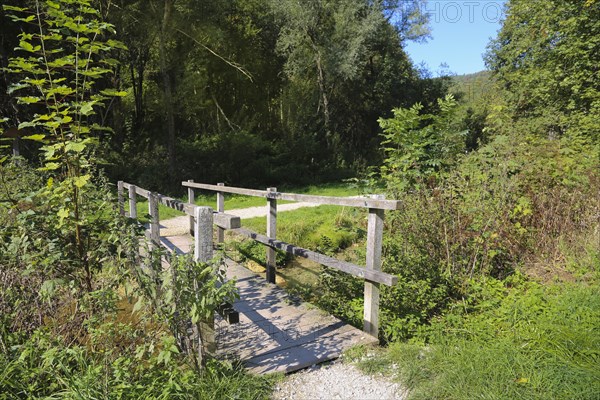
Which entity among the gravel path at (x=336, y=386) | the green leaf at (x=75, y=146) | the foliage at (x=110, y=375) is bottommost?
the gravel path at (x=336, y=386)

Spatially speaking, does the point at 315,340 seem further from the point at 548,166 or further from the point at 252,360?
the point at 548,166

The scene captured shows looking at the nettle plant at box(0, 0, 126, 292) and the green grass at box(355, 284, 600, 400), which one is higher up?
the nettle plant at box(0, 0, 126, 292)

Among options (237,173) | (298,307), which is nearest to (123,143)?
(237,173)

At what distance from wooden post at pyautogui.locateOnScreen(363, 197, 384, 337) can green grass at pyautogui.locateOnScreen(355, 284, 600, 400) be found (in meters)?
0.30

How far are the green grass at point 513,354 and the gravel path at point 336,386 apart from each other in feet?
0.35

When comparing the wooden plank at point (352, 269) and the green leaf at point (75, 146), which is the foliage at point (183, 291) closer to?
the green leaf at point (75, 146)

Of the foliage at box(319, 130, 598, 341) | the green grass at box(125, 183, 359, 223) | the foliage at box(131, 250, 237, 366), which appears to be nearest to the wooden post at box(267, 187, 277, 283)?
the foliage at box(319, 130, 598, 341)

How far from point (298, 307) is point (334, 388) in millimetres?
1436

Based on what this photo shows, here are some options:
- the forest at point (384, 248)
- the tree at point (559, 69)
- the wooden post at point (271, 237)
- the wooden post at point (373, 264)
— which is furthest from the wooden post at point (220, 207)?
the tree at point (559, 69)

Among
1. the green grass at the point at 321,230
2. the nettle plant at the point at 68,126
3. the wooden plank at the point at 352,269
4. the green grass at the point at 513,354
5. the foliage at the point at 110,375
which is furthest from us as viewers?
the green grass at the point at 321,230

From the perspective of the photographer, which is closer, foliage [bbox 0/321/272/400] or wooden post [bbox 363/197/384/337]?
foliage [bbox 0/321/272/400]

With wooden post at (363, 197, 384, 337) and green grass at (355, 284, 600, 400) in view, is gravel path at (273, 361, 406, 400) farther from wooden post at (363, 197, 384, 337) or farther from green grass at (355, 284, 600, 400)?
wooden post at (363, 197, 384, 337)

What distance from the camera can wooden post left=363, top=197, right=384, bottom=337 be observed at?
3.41m

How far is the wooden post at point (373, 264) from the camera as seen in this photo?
341 cm
